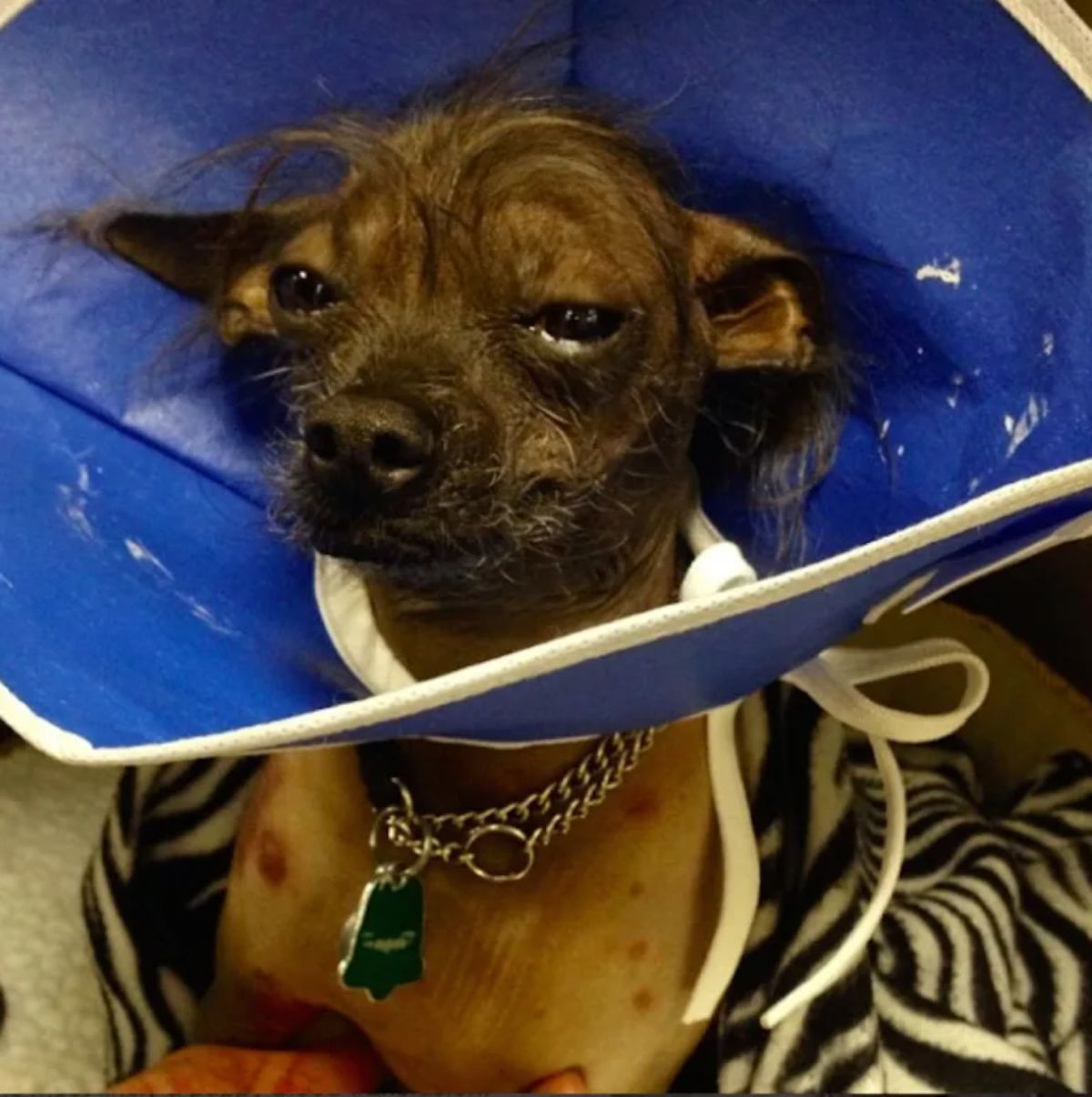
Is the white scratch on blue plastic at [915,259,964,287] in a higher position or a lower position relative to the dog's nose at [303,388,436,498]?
lower

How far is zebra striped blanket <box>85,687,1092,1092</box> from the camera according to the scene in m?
0.83

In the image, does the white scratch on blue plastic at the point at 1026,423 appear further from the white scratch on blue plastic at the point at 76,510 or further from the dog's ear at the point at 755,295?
the white scratch on blue plastic at the point at 76,510

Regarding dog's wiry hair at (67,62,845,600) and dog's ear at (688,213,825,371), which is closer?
dog's wiry hair at (67,62,845,600)

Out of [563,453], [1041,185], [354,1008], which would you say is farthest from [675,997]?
[1041,185]

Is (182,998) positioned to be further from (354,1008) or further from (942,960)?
(942,960)

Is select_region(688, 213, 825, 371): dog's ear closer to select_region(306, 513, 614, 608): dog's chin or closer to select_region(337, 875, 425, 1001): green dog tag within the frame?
select_region(306, 513, 614, 608): dog's chin

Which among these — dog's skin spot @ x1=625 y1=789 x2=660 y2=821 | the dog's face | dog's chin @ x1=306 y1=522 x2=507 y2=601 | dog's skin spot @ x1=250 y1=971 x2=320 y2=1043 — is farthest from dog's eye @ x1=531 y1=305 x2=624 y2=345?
dog's skin spot @ x1=250 y1=971 x2=320 y2=1043

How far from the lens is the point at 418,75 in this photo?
0.88 metres

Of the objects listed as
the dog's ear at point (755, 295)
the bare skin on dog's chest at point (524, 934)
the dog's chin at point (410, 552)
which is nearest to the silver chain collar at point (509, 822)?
the bare skin on dog's chest at point (524, 934)

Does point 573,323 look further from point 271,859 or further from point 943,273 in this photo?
point 271,859

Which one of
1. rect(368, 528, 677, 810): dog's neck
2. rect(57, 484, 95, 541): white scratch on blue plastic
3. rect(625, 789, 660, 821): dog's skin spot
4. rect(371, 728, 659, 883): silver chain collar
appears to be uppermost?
rect(57, 484, 95, 541): white scratch on blue plastic

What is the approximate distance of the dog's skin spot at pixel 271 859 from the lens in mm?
801

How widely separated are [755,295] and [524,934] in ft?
1.13

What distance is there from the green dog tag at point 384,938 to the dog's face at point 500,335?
14cm
